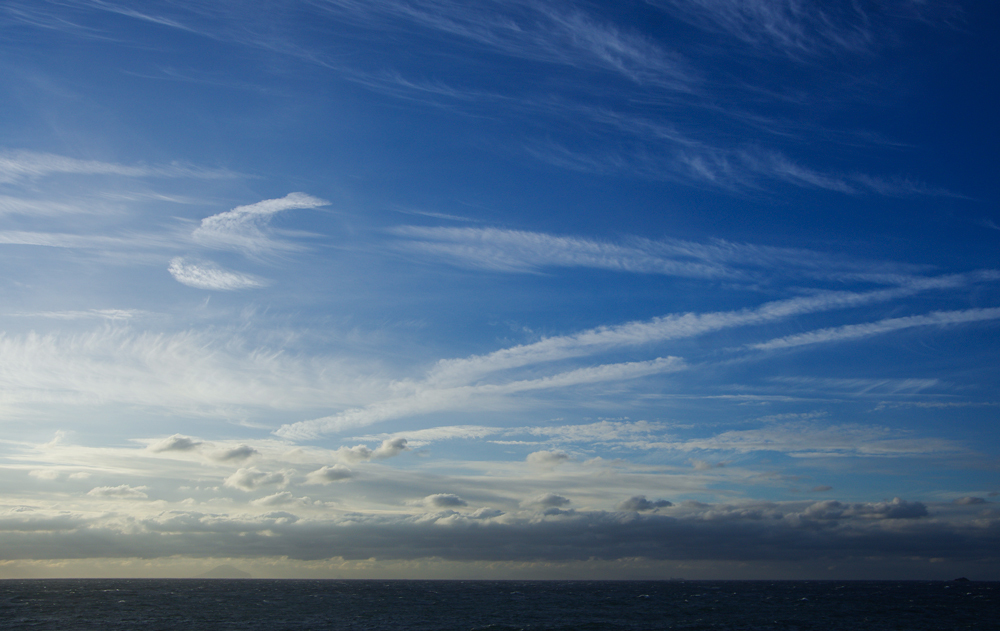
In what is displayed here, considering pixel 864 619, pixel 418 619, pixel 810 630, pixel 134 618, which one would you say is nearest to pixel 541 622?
pixel 418 619

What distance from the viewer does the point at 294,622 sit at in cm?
13038

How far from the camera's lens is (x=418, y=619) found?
13862 centimetres

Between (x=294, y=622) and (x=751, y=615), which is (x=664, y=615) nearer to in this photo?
(x=751, y=615)

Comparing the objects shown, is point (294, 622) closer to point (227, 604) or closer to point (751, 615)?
point (227, 604)

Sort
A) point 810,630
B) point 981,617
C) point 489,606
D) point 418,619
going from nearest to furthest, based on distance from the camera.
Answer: point 810,630
point 418,619
point 981,617
point 489,606

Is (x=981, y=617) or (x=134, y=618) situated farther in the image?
(x=981, y=617)

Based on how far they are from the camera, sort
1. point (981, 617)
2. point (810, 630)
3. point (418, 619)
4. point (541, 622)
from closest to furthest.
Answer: point (810, 630)
point (541, 622)
point (418, 619)
point (981, 617)

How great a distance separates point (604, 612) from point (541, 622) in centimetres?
3383

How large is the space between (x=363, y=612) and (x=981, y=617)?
156848mm

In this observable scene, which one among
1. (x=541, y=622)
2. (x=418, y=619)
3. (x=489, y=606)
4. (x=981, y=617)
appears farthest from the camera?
(x=489, y=606)

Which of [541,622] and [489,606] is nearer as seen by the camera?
[541,622]

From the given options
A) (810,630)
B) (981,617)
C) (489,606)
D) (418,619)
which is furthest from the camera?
(489,606)

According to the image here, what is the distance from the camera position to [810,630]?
387 feet

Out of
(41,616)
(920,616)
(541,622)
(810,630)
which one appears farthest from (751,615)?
(41,616)
